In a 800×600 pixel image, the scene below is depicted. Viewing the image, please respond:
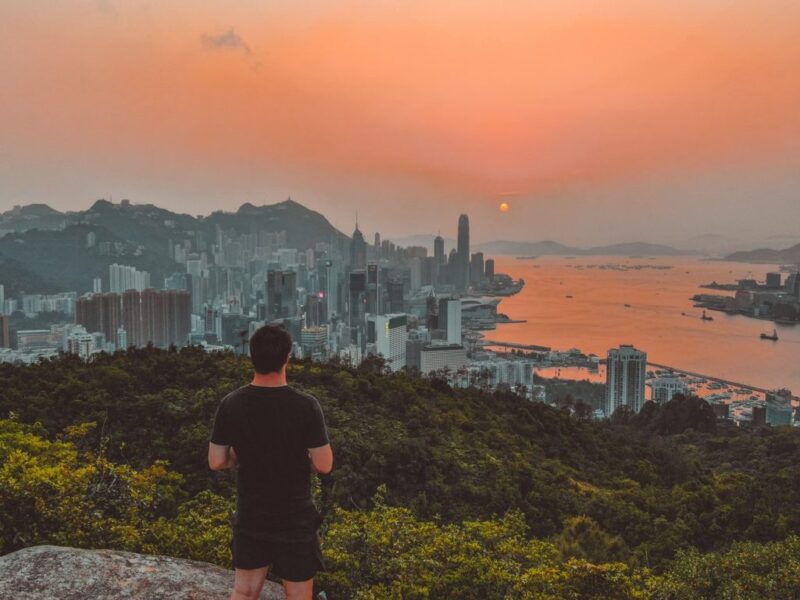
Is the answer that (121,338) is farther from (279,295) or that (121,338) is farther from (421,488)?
(421,488)

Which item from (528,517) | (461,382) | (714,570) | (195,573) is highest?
(195,573)

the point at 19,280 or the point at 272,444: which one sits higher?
the point at 19,280

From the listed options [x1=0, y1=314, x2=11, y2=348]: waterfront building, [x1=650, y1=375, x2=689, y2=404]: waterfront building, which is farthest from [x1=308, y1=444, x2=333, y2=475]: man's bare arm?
[x1=0, y1=314, x2=11, y2=348]: waterfront building

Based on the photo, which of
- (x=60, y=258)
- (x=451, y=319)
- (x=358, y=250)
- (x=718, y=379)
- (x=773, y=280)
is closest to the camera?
(x=718, y=379)

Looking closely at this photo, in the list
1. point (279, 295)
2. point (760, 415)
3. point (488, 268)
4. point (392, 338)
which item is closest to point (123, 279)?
point (279, 295)

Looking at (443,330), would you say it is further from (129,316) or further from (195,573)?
(195,573)

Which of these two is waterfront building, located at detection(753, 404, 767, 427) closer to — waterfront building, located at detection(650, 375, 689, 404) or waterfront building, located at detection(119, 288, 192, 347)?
waterfront building, located at detection(650, 375, 689, 404)

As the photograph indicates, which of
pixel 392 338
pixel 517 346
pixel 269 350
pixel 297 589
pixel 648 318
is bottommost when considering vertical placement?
pixel 517 346

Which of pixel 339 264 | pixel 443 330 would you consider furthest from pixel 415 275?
pixel 443 330
